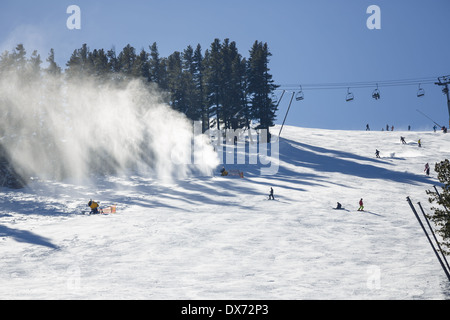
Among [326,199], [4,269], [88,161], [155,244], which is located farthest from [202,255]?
[88,161]

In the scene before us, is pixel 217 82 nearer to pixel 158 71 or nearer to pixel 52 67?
pixel 158 71

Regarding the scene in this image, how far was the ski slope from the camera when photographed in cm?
1387

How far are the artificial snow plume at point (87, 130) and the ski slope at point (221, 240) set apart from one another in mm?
3869

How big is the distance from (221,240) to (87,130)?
28897 millimetres

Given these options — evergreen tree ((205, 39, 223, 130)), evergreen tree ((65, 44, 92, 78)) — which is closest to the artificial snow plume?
evergreen tree ((65, 44, 92, 78))

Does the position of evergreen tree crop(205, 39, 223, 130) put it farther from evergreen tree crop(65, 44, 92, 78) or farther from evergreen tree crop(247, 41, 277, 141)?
evergreen tree crop(65, 44, 92, 78)

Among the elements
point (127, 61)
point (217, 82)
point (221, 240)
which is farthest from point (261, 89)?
point (221, 240)

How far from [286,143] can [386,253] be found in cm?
3492

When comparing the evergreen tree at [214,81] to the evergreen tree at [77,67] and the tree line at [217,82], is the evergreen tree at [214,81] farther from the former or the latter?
the evergreen tree at [77,67]

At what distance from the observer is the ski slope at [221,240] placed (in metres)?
13.9

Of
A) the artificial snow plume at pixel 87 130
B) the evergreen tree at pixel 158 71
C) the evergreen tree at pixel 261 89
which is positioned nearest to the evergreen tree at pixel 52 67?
the artificial snow plume at pixel 87 130

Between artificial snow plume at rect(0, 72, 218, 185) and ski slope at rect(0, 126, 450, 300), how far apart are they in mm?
3869

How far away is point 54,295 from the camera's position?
12711 millimetres
